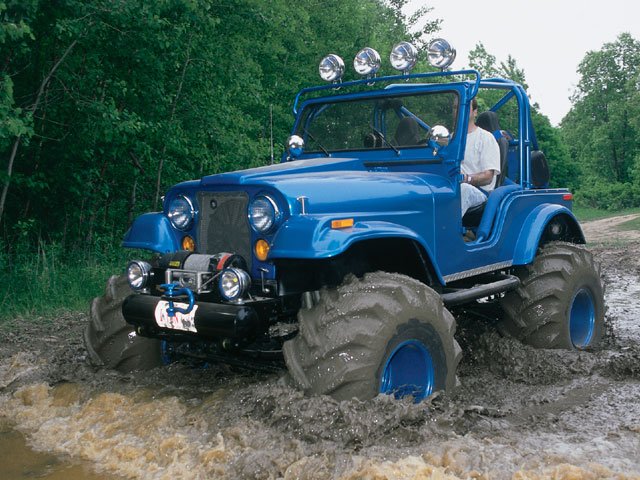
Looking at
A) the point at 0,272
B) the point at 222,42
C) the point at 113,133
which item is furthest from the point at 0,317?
the point at 222,42

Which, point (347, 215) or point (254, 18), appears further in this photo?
point (254, 18)

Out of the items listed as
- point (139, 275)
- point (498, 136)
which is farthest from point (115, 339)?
point (498, 136)

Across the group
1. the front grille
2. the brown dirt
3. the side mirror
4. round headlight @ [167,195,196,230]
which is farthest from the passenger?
round headlight @ [167,195,196,230]

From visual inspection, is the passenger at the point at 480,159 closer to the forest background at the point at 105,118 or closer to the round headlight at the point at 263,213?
the forest background at the point at 105,118

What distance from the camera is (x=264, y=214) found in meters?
4.21

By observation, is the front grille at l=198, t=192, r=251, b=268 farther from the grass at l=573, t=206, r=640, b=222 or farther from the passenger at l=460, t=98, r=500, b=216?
the grass at l=573, t=206, r=640, b=222

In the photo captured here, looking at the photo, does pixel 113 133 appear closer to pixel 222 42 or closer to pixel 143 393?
pixel 222 42

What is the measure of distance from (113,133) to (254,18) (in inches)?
138

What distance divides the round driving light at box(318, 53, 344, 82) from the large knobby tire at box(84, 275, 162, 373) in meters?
2.46

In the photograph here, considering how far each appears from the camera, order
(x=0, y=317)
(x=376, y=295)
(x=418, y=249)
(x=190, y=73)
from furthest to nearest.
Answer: (x=190, y=73), (x=0, y=317), (x=418, y=249), (x=376, y=295)

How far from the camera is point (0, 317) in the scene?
25.3 ft

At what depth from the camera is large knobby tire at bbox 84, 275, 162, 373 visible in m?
4.99

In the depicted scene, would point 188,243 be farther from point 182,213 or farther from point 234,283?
point 234,283

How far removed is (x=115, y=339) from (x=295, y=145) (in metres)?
2.17
